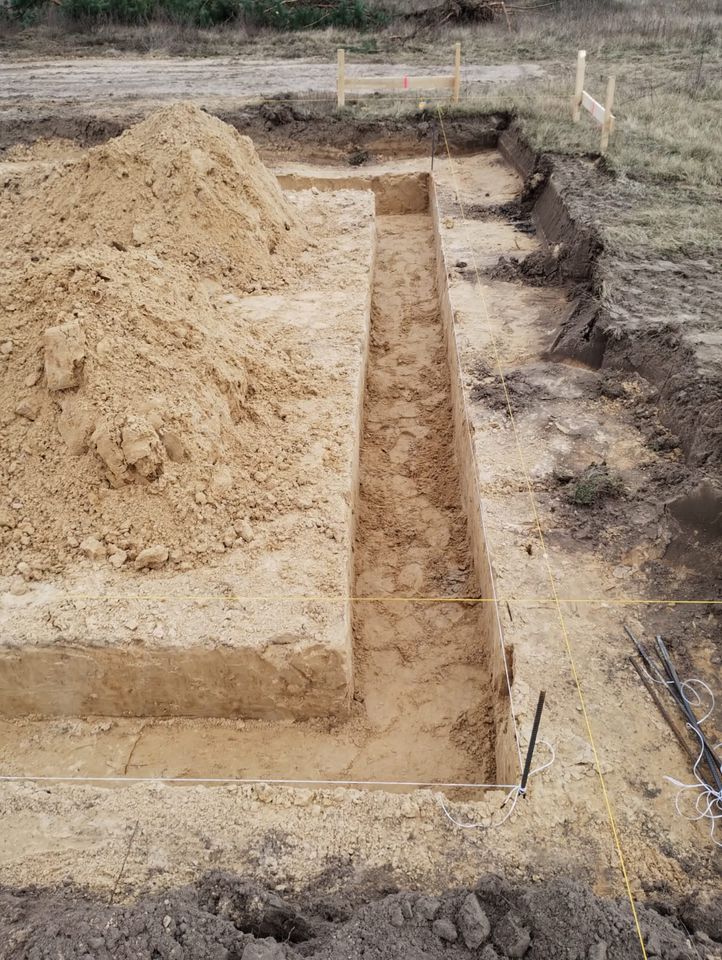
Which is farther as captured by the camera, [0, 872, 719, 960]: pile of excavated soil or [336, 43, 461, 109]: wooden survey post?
[336, 43, 461, 109]: wooden survey post

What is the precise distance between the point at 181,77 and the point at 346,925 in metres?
17.9

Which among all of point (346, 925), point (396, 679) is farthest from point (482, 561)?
point (346, 925)

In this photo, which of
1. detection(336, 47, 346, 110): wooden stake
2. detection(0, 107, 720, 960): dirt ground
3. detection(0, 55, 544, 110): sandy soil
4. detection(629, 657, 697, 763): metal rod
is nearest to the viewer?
detection(0, 107, 720, 960): dirt ground

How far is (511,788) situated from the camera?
3.38 m

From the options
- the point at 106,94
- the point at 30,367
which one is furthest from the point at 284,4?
the point at 30,367

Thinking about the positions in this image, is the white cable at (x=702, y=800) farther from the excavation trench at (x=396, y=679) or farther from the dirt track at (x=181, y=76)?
the dirt track at (x=181, y=76)

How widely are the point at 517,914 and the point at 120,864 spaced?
5.44ft

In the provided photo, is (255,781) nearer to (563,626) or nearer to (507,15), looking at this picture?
(563,626)

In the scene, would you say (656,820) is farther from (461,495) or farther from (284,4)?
(284,4)

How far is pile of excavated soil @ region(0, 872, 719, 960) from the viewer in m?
2.63

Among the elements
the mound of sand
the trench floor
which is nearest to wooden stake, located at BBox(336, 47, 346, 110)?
the mound of sand

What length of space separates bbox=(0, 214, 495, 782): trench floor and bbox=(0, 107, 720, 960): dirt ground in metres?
0.02

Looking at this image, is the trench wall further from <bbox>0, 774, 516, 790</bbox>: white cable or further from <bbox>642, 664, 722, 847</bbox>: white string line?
<bbox>642, 664, 722, 847</bbox>: white string line

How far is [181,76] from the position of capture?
53.9 ft
